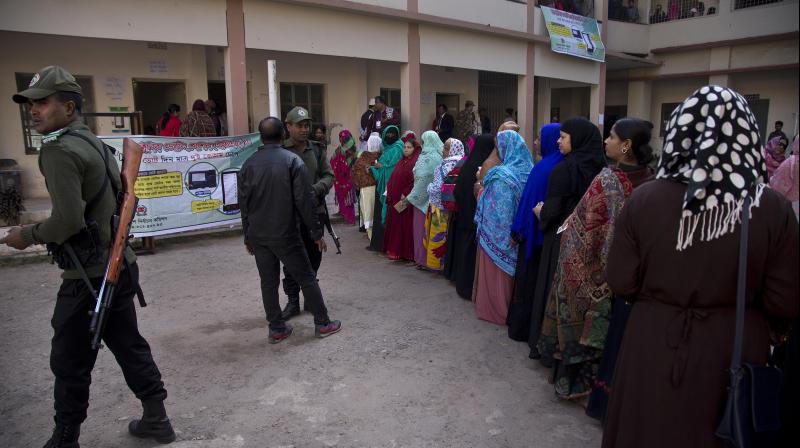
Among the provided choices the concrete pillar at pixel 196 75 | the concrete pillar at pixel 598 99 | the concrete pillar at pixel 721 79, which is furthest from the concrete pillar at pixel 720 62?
the concrete pillar at pixel 196 75

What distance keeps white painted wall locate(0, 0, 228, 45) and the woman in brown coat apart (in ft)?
24.2

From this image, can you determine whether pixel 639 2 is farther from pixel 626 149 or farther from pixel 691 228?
pixel 691 228

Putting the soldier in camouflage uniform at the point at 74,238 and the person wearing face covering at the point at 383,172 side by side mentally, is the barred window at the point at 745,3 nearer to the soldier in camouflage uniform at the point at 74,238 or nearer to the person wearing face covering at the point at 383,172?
the person wearing face covering at the point at 383,172

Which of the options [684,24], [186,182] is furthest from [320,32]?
[684,24]

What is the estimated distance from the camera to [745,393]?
171cm

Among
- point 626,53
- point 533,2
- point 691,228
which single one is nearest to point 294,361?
point 691,228

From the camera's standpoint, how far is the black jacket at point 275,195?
12.8ft

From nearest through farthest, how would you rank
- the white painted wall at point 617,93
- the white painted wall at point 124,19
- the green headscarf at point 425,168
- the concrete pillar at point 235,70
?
the green headscarf at point 425,168 < the white painted wall at point 124,19 < the concrete pillar at point 235,70 < the white painted wall at point 617,93

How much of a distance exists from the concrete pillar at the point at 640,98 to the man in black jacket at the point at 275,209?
17027 millimetres

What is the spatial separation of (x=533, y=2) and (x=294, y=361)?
39.3ft

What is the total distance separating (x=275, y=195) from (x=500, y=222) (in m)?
1.77

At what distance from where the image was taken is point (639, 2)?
58.1 ft

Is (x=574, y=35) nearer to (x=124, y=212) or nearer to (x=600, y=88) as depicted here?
(x=600, y=88)

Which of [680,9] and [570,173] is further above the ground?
[680,9]
